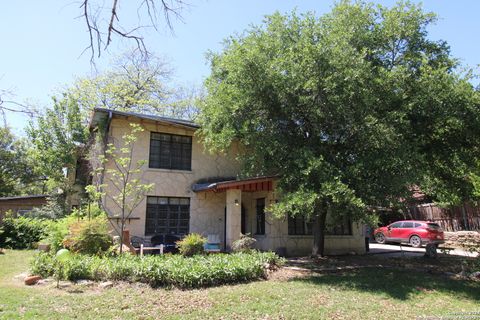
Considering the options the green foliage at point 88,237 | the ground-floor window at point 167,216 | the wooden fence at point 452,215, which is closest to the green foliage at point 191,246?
the green foliage at point 88,237

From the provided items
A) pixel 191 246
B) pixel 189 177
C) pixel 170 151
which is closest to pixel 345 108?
pixel 191 246

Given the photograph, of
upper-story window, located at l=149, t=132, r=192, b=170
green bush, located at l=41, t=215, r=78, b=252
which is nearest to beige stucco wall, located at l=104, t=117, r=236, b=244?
upper-story window, located at l=149, t=132, r=192, b=170

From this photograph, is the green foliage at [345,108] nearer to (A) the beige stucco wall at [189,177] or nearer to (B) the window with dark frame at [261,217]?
(B) the window with dark frame at [261,217]

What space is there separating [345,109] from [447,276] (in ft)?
20.7

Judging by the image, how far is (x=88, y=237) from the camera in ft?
37.1

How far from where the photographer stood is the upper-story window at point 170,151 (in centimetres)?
1703

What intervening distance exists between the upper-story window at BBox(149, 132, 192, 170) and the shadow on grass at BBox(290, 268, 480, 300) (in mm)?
8865

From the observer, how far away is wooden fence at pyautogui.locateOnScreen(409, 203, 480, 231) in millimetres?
24297

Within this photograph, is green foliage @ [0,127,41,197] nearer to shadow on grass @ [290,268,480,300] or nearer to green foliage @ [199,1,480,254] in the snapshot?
green foliage @ [199,1,480,254]

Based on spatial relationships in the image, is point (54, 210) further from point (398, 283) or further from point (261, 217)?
point (398, 283)

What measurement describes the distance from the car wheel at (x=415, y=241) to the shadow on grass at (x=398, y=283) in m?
11.4

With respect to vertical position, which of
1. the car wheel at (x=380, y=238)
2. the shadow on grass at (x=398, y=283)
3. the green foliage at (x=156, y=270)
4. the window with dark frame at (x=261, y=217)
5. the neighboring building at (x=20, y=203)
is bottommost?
the shadow on grass at (x=398, y=283)

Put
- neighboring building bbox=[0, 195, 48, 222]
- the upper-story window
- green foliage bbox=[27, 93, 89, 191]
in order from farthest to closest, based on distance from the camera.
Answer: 1. neighboring building bbox=[0, 195, 48, 222]
2. green foliage bbox=[27, 93, 89, 191]
3. the upper-story window

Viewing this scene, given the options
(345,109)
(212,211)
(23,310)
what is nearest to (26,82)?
(23,310)
